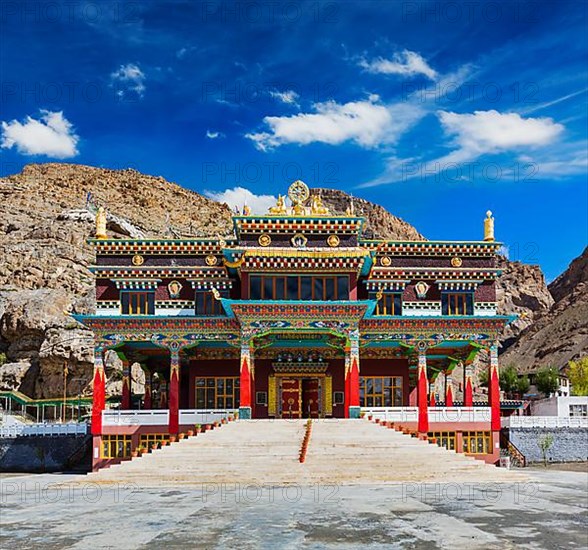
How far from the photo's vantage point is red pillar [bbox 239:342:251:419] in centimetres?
3909

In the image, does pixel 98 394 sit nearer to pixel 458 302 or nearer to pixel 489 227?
pixel 458 302

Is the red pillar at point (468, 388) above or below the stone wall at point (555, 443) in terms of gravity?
above

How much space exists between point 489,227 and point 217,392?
68.1 feet

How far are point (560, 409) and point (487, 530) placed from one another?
38.8m

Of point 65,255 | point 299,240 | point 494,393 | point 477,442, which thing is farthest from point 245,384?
point 65,255

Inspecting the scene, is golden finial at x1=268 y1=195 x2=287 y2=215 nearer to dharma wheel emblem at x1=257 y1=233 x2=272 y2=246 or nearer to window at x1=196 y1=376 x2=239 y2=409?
dharma wheel emblem at x1=257 y1=233 x2=272 y2=246

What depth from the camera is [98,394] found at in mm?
41125

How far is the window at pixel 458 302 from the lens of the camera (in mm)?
45625

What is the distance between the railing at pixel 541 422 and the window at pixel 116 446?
2389cm

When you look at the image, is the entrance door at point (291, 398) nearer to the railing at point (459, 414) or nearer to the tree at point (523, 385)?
the railing at point (459, 414)

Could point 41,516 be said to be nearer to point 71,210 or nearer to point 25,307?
point 25,307

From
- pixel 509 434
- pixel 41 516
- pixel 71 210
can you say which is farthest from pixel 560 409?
pixel 71 210

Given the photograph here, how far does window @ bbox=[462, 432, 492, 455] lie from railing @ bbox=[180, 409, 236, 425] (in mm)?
13934

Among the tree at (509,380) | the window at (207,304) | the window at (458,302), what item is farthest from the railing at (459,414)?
the tree at (509,380)
